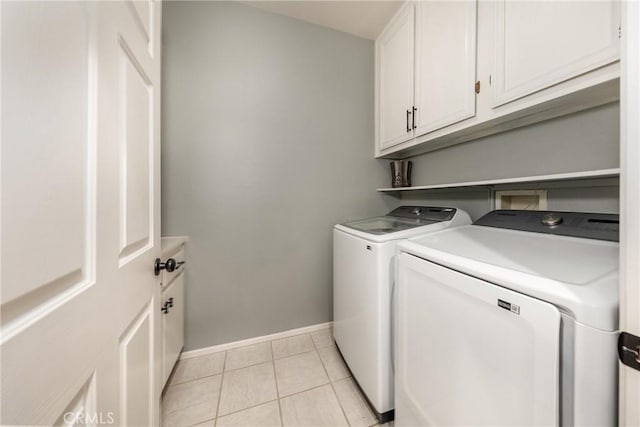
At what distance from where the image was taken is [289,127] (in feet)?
5.92

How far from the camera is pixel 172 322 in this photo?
135 cm

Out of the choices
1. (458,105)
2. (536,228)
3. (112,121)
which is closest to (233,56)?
(112,121)

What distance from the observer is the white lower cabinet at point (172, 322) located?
123 cm

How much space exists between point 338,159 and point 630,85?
5.31ft

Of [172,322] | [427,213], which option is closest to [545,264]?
[427,213]

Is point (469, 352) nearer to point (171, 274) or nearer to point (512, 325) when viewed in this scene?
point (512, 325)

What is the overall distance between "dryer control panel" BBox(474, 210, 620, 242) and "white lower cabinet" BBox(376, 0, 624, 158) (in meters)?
0.47

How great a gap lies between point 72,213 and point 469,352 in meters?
1.05

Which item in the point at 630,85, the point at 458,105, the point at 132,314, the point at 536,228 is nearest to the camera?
the point at 630,85

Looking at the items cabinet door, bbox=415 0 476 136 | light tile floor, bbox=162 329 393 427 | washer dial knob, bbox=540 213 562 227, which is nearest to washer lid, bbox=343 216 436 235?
washer dial knob, bbox=540 213 562 227

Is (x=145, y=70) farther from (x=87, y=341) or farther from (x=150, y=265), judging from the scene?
(x=87, y=341)

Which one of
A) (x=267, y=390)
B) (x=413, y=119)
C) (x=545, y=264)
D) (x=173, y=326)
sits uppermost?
(x=413, y=119)

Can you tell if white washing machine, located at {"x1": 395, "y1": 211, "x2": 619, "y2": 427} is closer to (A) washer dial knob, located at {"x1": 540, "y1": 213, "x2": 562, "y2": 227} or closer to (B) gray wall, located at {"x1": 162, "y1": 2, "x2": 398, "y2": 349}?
(A) washer dial knob, located at {"x1": 540, "y1": 213, "x2": 562, "y2": 227}

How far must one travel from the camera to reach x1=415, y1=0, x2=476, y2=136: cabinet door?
3.77ft
